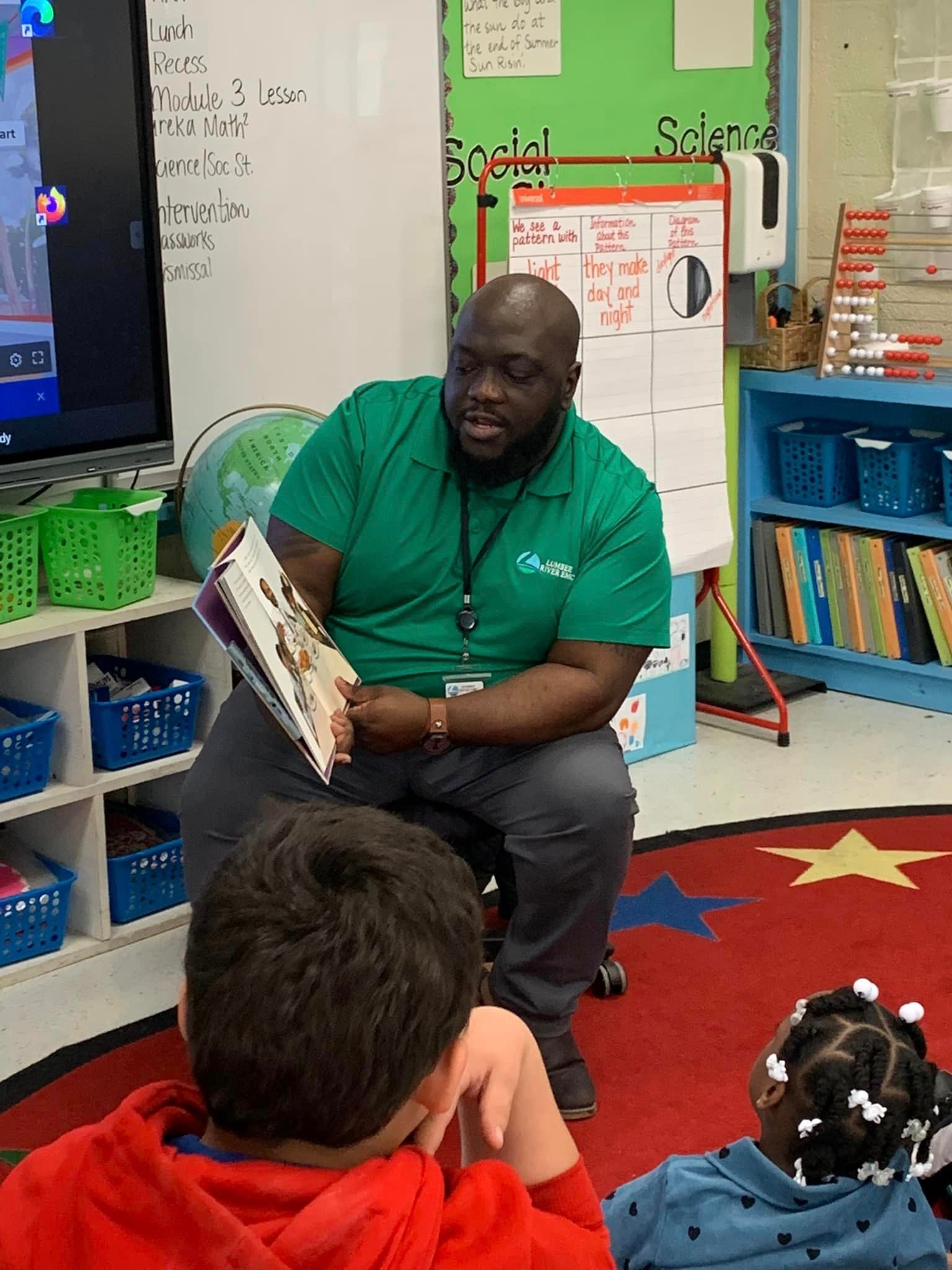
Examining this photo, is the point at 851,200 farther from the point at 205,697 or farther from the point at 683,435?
the point at 205,697

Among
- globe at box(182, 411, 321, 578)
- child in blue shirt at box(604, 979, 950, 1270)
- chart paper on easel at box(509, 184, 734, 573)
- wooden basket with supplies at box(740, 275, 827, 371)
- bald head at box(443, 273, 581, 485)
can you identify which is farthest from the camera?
wooden basket with supplies at box(740, 275, 827, 371)

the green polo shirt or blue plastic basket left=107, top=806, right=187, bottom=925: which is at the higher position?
the green polo shirt

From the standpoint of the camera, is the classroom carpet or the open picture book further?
the classroom carpet

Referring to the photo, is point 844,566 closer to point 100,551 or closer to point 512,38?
point 512,38

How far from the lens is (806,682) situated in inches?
159

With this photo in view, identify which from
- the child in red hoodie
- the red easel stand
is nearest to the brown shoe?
the child in red hoodie

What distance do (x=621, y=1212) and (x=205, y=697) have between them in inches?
59.6

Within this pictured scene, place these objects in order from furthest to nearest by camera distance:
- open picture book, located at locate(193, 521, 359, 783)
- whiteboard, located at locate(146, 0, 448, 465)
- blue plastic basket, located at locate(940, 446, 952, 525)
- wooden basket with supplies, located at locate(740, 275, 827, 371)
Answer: wooden basket with supplies, located at locate(740, 275, 827, 371), blue plastic basket, located at locate(940, 446, 952, 525), whiteboard, located at locate(146, 0, 448, 465), open picture book, located at locate(193, 521, 359, 783)

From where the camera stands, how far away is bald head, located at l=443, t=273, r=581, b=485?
7.36 feet

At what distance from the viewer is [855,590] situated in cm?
392

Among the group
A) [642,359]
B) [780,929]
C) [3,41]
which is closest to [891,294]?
[642,359]

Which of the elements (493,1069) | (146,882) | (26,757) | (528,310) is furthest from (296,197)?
(493,1069)

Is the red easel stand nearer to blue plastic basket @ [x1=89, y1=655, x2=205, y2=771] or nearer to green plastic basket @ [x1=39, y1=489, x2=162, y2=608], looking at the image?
green plastic basket @ [x1=39, y1=489, x2=162, y2=608]

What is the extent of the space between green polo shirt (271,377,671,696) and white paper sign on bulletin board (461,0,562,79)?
1.33 meters
